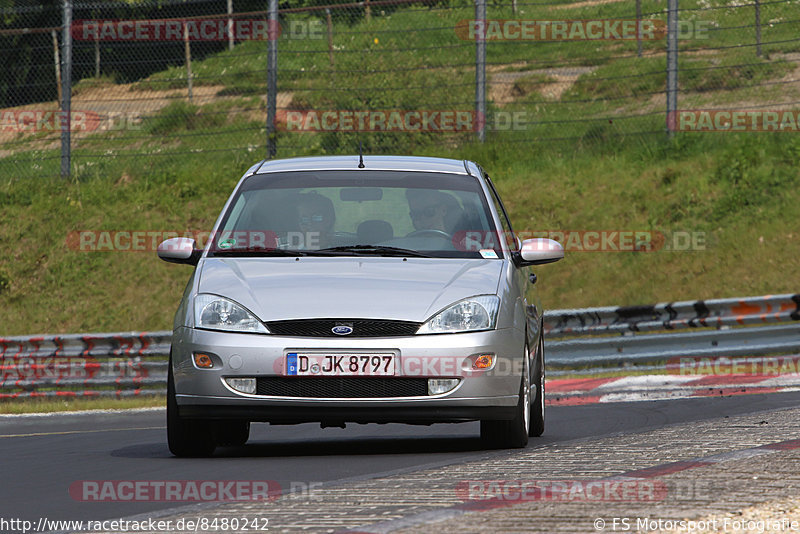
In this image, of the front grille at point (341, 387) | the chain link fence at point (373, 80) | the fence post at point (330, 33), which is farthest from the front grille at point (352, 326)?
the fence post at point (330, 33)

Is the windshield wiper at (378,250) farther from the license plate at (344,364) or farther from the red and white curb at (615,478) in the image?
the red and white curb at (615,478)

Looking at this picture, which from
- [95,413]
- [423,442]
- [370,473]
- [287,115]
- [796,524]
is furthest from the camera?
[287,115]

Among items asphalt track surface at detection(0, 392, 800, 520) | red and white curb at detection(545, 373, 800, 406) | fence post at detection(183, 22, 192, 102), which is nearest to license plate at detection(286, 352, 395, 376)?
asphalt track surface at detection(0, 392, 800, 520)

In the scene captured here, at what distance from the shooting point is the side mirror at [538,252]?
841 centimetres

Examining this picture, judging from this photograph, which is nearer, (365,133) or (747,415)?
(747,415)

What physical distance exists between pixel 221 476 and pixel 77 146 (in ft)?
52.4

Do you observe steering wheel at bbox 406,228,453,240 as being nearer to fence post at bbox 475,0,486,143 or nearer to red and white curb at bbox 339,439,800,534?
red and white curb at bbox 339,439,800,534

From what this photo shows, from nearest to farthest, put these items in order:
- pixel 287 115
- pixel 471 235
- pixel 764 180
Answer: pixel 471 235, pixel 764 180, pixel 287 115

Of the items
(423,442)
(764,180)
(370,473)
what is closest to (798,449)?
(370,473)

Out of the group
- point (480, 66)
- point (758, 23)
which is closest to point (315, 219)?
point (480, 66)

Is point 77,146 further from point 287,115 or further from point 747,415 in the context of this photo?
point 747,415

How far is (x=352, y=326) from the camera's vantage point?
725cm

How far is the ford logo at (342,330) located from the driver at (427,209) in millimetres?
1285

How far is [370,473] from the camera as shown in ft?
22.2
